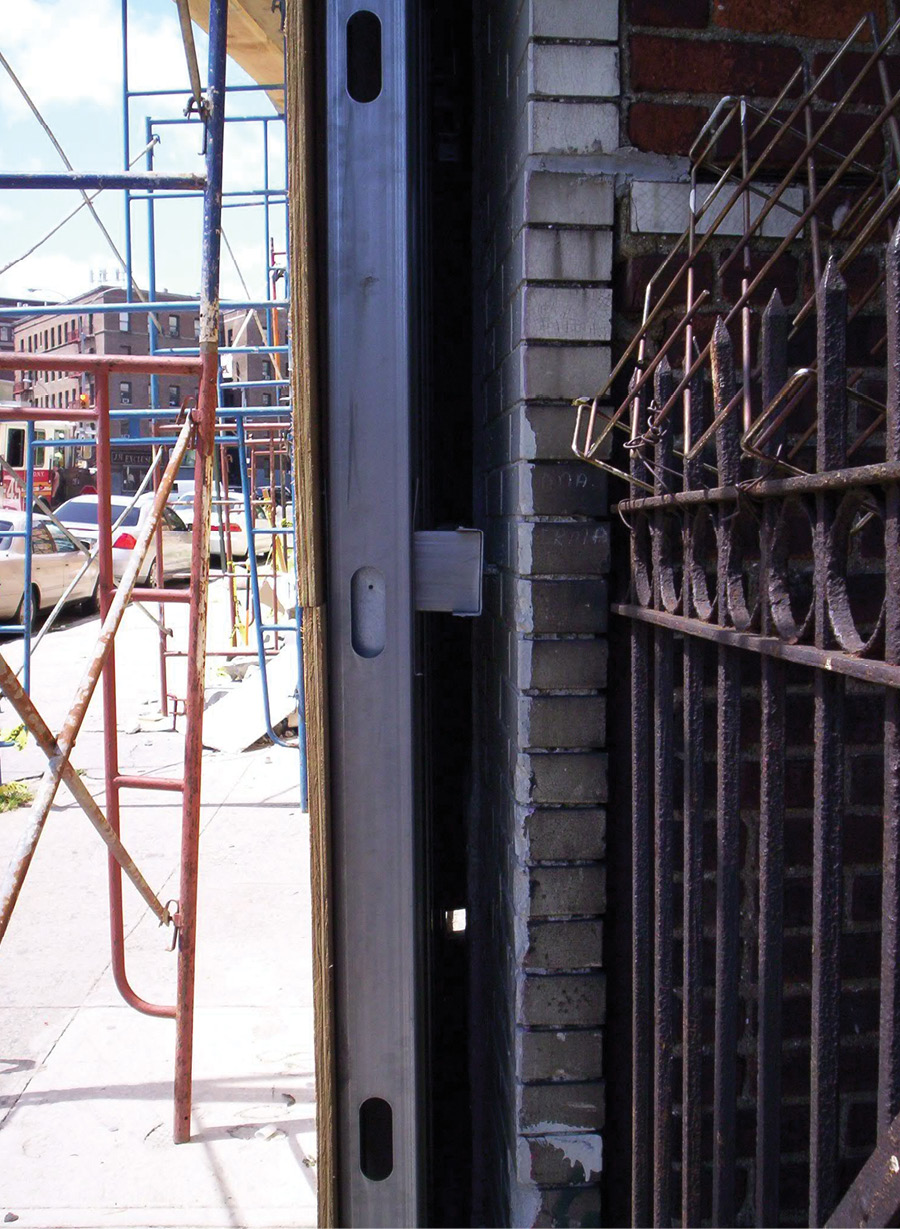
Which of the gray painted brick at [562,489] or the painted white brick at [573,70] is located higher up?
the painted white brick at [573,70]

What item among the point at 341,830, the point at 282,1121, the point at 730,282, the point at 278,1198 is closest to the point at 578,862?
the point at 341,830

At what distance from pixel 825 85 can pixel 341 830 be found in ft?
5.04

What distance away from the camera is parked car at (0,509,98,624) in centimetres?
1178

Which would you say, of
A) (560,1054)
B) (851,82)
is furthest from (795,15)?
(560,1054)

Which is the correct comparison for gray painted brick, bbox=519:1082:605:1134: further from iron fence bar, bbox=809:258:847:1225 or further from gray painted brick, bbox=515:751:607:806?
iron fence bar, bbox=809:258:847:1225

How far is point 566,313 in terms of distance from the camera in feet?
5.82

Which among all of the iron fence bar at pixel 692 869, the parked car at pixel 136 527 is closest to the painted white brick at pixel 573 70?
the iron fence bar at pixel 692 869

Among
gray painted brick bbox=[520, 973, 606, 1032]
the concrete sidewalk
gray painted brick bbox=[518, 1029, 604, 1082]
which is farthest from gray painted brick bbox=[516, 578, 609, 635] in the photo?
the concrete sidewalk

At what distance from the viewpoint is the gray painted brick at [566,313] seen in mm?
1770

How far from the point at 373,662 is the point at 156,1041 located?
2.24 meters

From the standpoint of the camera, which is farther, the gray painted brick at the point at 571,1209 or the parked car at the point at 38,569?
the parked car at the point at 38,569

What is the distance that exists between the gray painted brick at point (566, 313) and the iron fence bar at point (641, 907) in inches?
8.5

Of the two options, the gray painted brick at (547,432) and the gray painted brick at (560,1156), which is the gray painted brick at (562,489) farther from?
the gray painted brick at (560,1156)

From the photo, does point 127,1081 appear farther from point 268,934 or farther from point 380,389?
point 380,389
